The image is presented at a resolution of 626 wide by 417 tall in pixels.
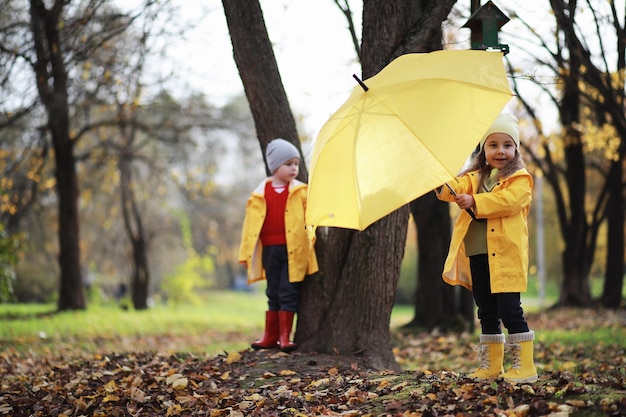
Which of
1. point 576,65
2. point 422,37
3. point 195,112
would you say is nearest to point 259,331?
point 195,112

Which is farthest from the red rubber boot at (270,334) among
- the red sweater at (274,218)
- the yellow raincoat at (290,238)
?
Result: the red sweater at (274,218)

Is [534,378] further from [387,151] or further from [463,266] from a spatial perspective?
[387,151]

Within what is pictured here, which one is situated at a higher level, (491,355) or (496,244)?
(496,244)

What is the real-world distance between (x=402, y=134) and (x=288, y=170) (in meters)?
2.30

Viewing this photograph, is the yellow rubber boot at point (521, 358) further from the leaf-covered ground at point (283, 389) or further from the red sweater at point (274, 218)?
the red sweater at point (274, 218)

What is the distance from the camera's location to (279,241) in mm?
6152

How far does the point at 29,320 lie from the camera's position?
42.2ft

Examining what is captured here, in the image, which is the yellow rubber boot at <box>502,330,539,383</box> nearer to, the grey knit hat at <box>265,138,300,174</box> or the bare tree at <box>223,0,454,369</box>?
the bare tree at <box>223,0,454,369</box>

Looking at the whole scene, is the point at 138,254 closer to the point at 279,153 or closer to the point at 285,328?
the point at 285,328

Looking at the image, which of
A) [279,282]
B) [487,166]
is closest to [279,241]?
[279,282]

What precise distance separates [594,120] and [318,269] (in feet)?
40.0

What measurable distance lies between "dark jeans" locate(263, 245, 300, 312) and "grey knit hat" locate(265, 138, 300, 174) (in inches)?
29.3

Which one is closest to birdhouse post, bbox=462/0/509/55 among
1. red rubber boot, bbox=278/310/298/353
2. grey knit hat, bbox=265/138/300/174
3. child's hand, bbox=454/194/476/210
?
child's hand, bbox=454/194/476/210

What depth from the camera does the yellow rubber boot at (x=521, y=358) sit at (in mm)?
4398
